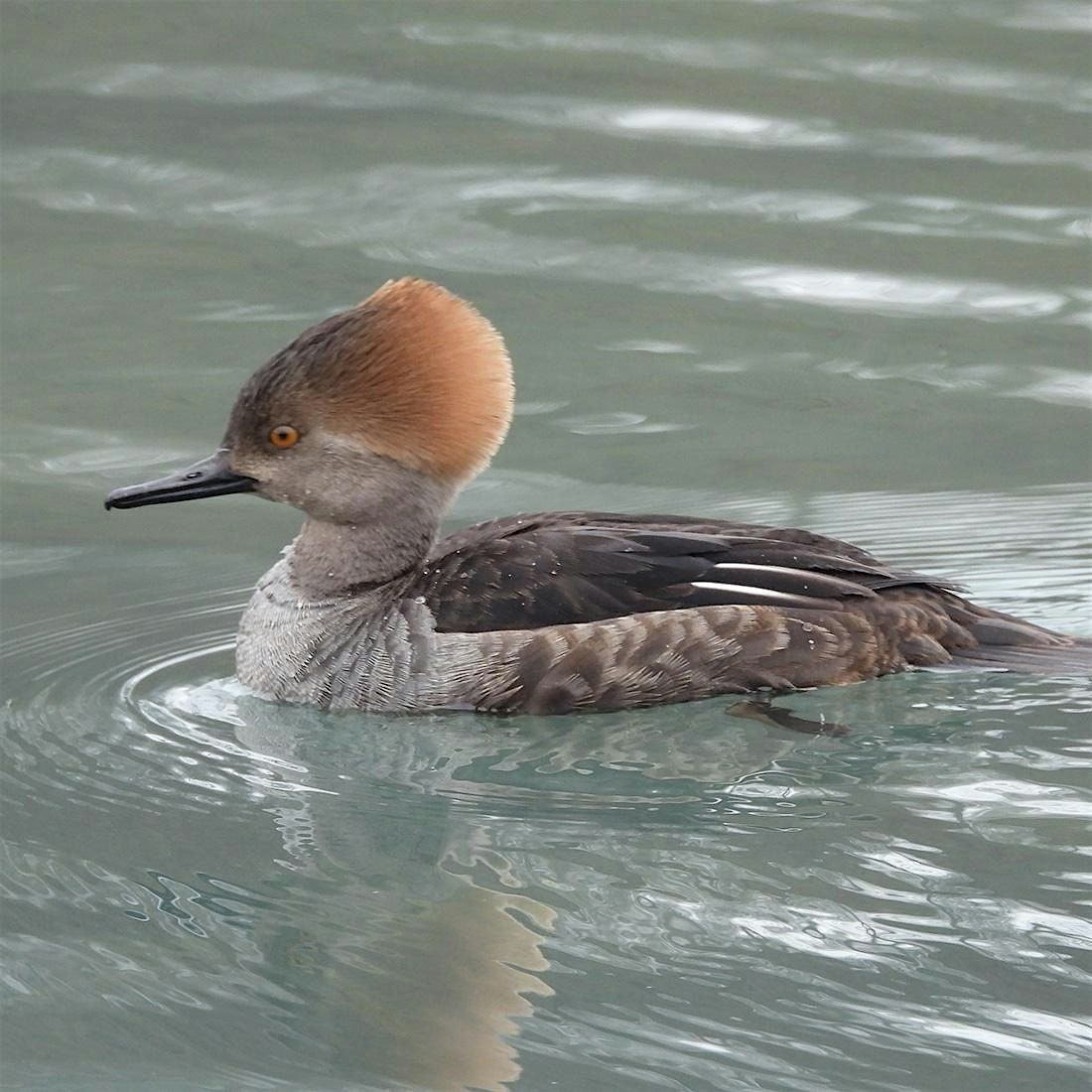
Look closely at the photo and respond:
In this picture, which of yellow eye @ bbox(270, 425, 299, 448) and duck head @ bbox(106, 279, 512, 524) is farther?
yellow eye @ bbox(270, 425, 299, 448)

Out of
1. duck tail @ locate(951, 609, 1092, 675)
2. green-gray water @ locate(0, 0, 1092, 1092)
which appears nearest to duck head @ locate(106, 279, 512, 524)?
green-gray water @ locate(0, 0, 1092, 1092)

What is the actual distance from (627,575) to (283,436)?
43.5 inches

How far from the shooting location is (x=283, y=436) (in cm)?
631

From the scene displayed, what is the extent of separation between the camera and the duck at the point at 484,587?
607cm

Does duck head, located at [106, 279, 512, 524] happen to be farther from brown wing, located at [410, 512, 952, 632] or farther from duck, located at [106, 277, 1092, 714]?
brown wing, located at [410, 512, 952, 632]

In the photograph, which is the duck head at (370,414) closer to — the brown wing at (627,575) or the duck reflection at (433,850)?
the brown wing at (627,575)

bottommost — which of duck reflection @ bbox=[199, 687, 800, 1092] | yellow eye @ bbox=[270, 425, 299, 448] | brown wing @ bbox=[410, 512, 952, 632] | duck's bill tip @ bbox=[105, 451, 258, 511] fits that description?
duck reflection @ bbox=[199, 687, 800, 1092]

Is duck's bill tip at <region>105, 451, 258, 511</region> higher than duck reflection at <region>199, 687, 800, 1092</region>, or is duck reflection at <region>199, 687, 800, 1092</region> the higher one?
duck's bill tip at <region>105, 451, 258, 511</region>

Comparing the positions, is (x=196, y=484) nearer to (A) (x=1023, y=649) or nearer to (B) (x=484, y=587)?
(B) (x=484, y=587)

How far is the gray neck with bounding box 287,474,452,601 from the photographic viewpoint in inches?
253

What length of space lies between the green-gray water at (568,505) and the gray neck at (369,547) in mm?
426

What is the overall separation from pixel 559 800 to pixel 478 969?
0.87 meters

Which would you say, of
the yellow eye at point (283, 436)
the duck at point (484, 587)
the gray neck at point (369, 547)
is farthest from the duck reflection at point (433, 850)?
the yellow eye at point (283, 436)

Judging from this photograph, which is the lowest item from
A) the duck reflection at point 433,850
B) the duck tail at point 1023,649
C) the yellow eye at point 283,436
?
the duck reflection at point 433,850
